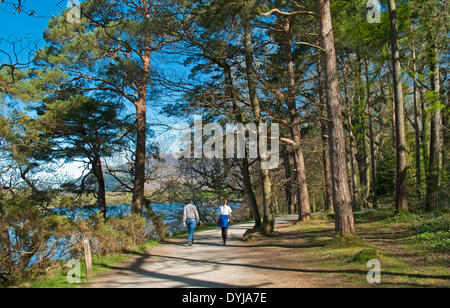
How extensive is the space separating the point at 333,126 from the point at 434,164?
6.60 meters

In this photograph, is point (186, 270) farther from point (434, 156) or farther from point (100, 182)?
point (100, 182)

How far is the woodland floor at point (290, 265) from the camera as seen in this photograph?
609cm

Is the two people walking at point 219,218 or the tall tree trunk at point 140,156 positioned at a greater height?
the tall tree trunk at point 140,156

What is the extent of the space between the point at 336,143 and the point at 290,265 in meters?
3.53

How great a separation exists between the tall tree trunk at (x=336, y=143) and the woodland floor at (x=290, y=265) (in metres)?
0.62

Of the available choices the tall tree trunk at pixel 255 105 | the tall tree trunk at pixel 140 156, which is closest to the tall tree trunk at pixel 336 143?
the tall tree trunk at pixel 255 105

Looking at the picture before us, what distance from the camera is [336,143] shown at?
9.21m

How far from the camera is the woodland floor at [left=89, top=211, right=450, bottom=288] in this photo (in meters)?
6.09

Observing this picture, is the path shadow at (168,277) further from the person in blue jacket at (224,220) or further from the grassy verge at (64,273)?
the person in blue jacket at (224,220)

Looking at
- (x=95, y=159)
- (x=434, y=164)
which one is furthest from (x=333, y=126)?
(x=95, y=159)

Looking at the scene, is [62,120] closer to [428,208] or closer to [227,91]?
[227,91]

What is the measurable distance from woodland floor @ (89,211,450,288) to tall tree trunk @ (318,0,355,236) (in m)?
0.62

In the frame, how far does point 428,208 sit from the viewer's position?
13.0 meters

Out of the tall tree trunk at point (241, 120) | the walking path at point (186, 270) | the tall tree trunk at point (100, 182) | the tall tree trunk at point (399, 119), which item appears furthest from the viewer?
the tall tree trunk at point (100, 182)
